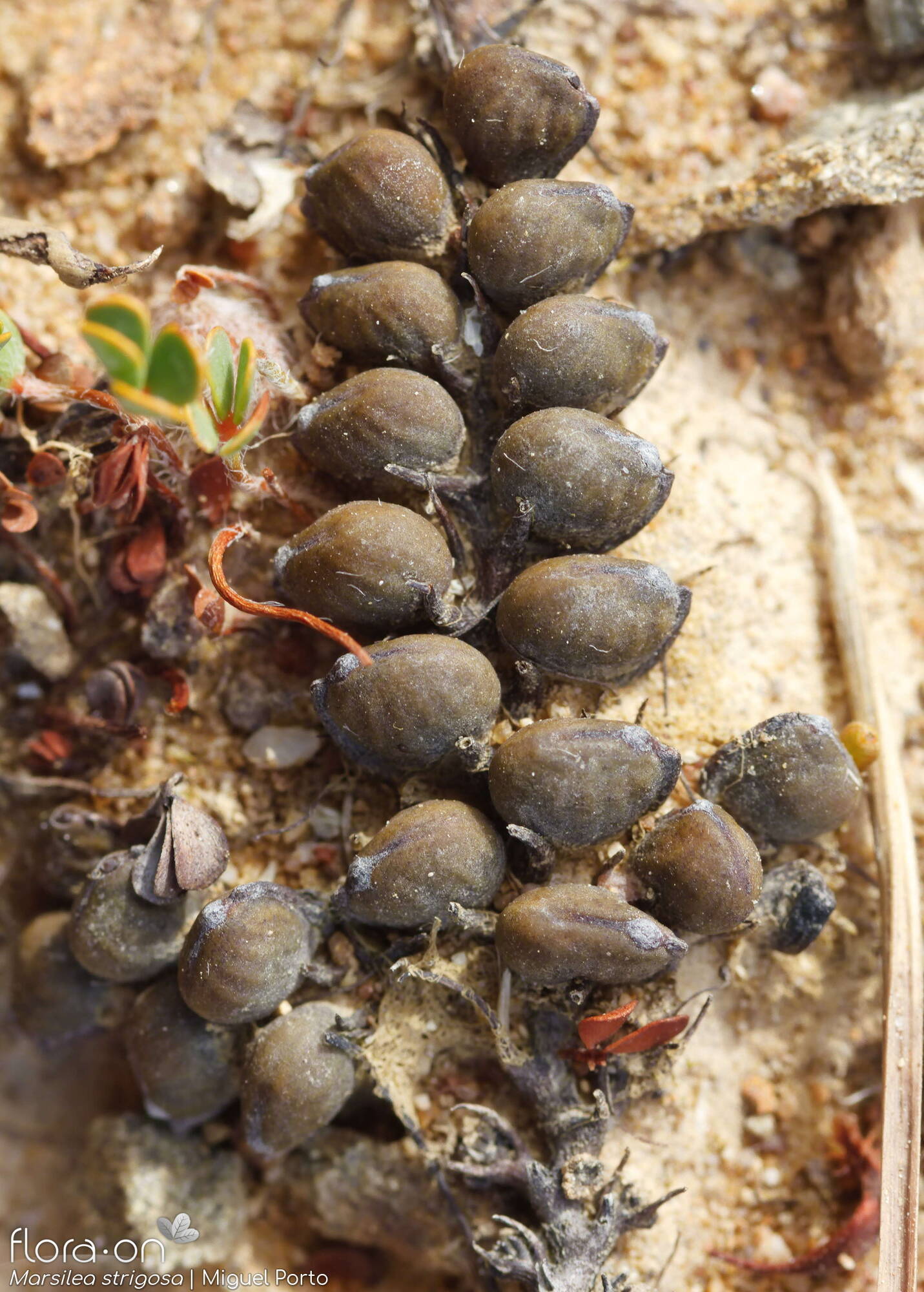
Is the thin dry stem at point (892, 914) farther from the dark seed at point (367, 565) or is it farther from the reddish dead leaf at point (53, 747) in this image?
the reddish dead leaf at point (53, 747)

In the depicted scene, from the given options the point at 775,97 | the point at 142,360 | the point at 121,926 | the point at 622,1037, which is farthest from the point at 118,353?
the point at 775,97

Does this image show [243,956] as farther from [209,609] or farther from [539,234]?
[539,234]

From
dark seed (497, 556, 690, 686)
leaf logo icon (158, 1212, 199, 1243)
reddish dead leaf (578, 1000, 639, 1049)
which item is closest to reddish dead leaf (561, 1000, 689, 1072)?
reddish dead leaf (578, 1000, 639, 1049)

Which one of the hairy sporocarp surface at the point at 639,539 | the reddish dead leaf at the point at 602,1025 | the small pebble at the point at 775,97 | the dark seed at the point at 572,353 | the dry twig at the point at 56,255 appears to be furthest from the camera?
the small pebble at the point at 775,97

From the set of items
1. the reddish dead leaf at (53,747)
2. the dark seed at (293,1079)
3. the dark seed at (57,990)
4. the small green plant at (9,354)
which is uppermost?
the small green plant at (9,354)

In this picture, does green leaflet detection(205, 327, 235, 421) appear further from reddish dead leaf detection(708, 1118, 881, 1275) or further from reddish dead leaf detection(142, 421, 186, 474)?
reddish dead leaf detection(708, 1118, 881, 1275)

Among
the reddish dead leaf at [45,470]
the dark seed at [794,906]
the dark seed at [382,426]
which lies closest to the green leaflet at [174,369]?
the dark seed at [382,426]

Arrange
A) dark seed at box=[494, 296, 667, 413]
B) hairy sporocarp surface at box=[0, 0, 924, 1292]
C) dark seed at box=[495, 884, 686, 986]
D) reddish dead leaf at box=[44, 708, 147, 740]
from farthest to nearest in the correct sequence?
1. reddish dead leaf at box=[44, 708, 147, 740]
2. hairy sporocarp surface at box=[0, 0, 924, 1292]
3. dark seed at box=[494, 296, 667, 413]
4. dark seed at box=[495, 884, 686, 986]
